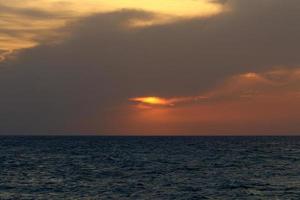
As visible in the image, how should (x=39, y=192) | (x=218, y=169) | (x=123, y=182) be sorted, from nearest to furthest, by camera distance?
(x=39, y=192) < (x=123, y=182) < (x=218, y=169)

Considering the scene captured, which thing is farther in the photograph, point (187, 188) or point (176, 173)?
point (176, 173)

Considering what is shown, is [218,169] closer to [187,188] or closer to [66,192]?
[187,188]

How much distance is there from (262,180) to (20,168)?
3940 centimetres

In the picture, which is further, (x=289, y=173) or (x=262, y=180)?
(x=289, y=173)

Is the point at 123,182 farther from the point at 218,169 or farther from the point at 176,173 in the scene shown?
the point at 218,169

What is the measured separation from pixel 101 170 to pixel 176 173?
44.2 ft

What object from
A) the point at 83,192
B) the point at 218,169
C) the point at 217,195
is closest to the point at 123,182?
the point at 83,192

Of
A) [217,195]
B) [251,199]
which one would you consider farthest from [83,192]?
[251,199]

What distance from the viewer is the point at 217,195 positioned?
169 ft

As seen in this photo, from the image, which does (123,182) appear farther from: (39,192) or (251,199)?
(251,199)

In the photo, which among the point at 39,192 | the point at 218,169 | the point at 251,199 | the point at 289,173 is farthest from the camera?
the point at 218,169

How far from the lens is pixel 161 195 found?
52.1 meters

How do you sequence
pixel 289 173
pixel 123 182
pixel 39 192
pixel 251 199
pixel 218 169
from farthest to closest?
pixel 218 169
pixel 289 173
pixel 123 182
pixel 39 192
pixel 251 199

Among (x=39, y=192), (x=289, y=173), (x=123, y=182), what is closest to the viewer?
(x=39, y=192)
